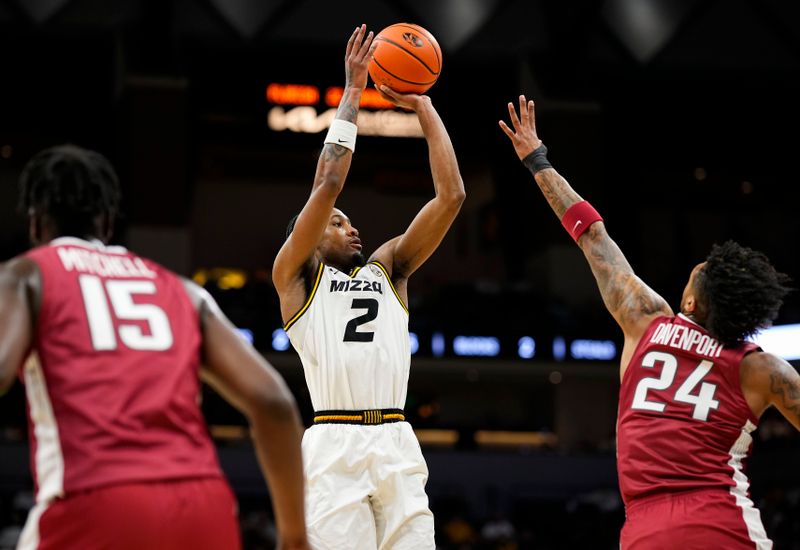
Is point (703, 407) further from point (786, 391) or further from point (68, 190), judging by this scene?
point (68, 190)

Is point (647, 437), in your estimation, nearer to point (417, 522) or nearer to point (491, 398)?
point (417, 522)

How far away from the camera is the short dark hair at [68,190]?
280 centimetres

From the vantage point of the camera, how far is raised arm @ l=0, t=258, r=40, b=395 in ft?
8.21

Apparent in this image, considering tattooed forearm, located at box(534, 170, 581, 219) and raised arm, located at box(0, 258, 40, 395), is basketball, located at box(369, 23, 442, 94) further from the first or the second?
raised arm, located at box(0, 258, 40, 395)

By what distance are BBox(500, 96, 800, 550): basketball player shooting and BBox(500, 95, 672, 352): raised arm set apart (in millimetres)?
105

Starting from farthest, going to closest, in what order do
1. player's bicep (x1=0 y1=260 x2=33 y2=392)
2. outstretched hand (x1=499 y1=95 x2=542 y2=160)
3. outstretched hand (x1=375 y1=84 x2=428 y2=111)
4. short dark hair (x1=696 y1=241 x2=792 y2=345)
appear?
outstretched hand (x1=375 y1=84 x2=428 y2=111), outstretched hand (x1=499 y1=95 x2=542 y2=160), short dark hair (x1=696 y1=241 x2=792 y2=345), player's bicep (x1=0 y1=260 x2=33 y2=392)

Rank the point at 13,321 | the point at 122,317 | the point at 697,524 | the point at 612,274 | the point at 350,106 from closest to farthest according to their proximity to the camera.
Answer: the point at 13,321
the point at 122,317
the point at 697,524
the point at 612,274
the point at 350,106


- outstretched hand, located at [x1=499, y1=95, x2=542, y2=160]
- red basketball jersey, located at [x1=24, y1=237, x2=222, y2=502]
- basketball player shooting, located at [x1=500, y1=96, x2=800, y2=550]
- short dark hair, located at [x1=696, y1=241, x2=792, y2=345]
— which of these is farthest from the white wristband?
red basketball jersey, located at [x1=24, y1=237, x2=222, y2=502]

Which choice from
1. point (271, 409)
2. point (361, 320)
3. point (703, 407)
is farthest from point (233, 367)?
point (361, 320)

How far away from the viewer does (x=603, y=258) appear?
500 centimetres

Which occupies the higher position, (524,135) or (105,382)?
(524,135)

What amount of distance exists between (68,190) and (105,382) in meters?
0.50

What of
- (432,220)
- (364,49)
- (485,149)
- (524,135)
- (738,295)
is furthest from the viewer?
(485,149)

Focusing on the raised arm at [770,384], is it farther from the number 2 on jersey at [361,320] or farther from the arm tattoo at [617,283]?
the number 2 on jersey at [361,320]
